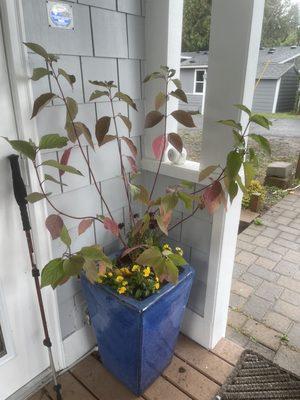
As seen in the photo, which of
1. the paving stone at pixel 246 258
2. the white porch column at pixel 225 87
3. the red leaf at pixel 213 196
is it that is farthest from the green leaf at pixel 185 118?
the paving stone at pixel 246 258

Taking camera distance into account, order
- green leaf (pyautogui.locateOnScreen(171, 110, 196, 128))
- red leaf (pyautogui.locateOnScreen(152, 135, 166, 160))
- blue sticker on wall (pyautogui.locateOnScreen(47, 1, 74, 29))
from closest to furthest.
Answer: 1. blue sticker on wall (pyautogui.locateOnScreen(47, 1, 74, 29))
2. green leaf (pyautogui.locateOnScreen(171, 110, 196, 128))
3. red leaf (pyautogui.locateOnScreen(152, 135, 166, 160))

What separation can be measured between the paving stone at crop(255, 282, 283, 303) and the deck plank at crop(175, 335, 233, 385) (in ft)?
2.25

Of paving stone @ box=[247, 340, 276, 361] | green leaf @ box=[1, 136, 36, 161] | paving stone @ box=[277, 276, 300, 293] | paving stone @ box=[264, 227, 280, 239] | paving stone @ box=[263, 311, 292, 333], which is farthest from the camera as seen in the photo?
paving stone @ box=[264, 227, 280, 239]

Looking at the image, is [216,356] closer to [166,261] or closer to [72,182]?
[166,261]

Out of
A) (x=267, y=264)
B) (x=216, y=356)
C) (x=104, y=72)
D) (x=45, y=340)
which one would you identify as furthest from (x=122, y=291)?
(x=267, y=264)

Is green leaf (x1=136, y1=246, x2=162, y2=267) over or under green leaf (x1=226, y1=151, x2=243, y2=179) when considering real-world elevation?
under

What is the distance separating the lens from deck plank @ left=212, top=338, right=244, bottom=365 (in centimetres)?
158

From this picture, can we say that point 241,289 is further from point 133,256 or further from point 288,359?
point 133,256

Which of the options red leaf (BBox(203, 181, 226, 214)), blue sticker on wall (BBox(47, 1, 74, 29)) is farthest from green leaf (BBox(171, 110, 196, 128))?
blue sticker on wall (BBox(47, 1, 74, 29))

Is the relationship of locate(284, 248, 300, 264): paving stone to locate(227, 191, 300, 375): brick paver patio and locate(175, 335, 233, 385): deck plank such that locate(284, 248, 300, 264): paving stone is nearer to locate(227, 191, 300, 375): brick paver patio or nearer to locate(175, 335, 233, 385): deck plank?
locate(227, 191, 300, 375): brick paver patio

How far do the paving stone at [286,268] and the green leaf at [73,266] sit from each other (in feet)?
6.20

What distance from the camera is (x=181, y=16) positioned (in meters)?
1.38

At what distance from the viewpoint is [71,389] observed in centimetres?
143

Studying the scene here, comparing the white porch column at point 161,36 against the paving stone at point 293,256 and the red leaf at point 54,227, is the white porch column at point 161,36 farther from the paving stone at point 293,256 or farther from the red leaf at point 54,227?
the paving stone at point 293,256
